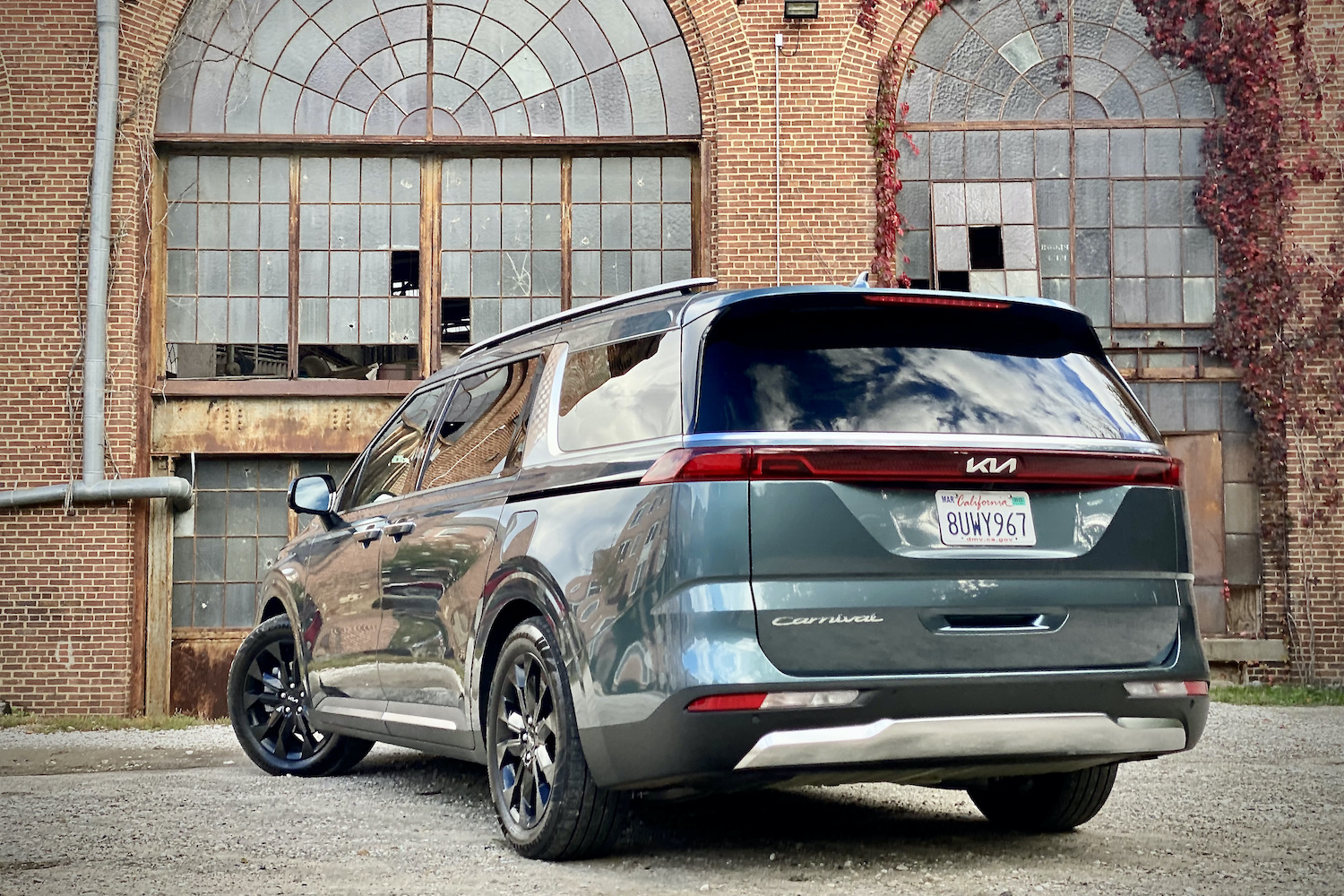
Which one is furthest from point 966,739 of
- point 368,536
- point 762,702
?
point 368,536

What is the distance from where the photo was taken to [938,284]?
1361 centimetres

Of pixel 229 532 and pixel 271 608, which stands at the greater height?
pixel 229 532

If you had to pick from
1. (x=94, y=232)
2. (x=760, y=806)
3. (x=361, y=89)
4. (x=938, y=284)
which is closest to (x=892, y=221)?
(x=938, y=284)

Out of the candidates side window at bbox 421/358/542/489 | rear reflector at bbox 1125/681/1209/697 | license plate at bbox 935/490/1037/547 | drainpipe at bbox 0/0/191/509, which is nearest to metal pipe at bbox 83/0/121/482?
drainpipe at bbox 0/0/191/509

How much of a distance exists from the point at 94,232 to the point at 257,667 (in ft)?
21.4

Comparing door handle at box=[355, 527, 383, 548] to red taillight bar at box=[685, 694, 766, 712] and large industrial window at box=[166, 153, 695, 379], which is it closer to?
red taillight bar at box=[685, 694, 766, 712]

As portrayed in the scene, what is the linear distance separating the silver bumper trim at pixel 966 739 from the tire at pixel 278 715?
3.66m

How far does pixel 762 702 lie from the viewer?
4.26m

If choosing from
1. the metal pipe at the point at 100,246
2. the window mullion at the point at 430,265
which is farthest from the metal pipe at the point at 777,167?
the metal pipe at the point at 100,246

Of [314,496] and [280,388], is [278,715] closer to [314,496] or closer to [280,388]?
[314,496]

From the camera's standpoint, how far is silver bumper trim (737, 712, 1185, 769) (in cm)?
429

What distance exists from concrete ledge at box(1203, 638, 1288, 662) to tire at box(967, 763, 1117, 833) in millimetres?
8289

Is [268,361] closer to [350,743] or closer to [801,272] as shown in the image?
[801,272]

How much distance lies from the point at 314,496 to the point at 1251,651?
9.42 metres
